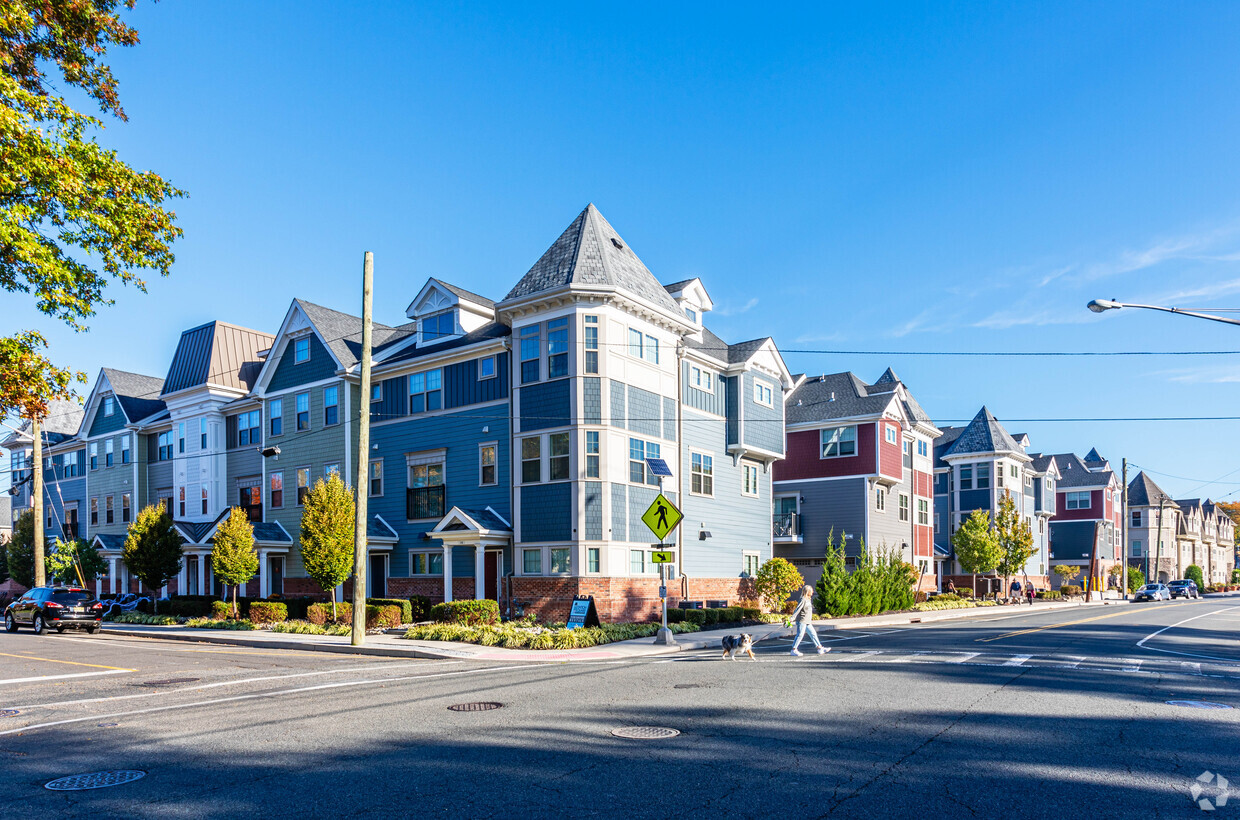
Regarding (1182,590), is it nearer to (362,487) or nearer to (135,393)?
(362,487)

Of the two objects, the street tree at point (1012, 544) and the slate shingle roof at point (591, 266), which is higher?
the slate shingle roof at point (591, 266)

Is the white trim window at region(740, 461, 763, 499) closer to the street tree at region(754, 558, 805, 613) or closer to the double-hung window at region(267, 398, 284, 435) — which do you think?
the street tree at region(754, 558, 805, 613)

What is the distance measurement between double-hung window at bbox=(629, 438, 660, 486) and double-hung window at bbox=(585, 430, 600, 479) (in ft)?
5.76

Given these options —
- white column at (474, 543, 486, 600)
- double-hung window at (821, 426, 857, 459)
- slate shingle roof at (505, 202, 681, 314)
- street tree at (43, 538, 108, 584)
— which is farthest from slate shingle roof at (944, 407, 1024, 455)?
street tree at (43, 538, 108, 584)

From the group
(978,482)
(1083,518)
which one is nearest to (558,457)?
(978,482)

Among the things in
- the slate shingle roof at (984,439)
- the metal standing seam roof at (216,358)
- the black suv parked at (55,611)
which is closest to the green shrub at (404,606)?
the black suv parked at (55,611)

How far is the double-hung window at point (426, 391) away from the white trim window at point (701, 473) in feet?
32.1

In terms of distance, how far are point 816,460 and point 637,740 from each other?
3767 centimetres

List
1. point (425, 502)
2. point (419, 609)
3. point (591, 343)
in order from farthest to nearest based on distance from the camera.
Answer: point (425, 502) → point (591, 343) → point (419, 609)

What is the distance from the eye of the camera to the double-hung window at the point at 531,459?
30.2 metres

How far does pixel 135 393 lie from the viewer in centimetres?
5109

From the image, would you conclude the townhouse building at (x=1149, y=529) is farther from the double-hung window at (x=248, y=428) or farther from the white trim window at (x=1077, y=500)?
the double-hung window at (x=248, y=428)

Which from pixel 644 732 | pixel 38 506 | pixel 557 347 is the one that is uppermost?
pixel 557 347

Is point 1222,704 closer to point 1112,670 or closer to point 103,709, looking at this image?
point 1112,670
